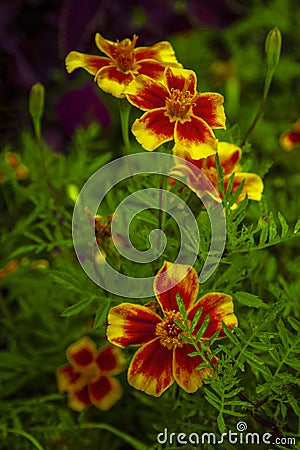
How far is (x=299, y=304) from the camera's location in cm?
59

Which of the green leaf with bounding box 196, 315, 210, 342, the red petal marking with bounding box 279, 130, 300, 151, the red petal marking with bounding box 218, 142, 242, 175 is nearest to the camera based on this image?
the green leaf with bounding box 196, 315, 210, 342

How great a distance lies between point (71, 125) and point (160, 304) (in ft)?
2.43

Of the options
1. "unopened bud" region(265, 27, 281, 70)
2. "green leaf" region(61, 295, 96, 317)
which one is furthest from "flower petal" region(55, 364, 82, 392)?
"unopened bud" region(265, 27, 281, 70)

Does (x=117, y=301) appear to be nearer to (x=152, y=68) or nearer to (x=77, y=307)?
(x=77, y=307)

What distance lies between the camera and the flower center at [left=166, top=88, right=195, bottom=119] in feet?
1.68

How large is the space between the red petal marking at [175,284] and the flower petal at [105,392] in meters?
0.17

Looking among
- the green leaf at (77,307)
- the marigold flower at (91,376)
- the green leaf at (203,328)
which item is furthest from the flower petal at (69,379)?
the green leaf at (203,328)

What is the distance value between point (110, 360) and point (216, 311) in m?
0.18

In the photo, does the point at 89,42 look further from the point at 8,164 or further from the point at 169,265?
the point at 169,265

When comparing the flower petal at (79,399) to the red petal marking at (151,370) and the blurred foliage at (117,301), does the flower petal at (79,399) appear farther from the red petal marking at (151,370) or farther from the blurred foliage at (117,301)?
the red petal marking at (151,370)

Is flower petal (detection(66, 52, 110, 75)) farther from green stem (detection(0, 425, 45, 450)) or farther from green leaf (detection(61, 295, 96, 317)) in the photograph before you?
green stem (detection(0, 425, 45, 450))

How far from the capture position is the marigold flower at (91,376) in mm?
645

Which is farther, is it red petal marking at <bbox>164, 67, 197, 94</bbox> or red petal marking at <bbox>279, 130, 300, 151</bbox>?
red petal marking at <bbox>279, 130, 300, 151</bbox>

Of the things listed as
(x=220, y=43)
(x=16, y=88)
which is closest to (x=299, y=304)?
(x=16, y=88)
